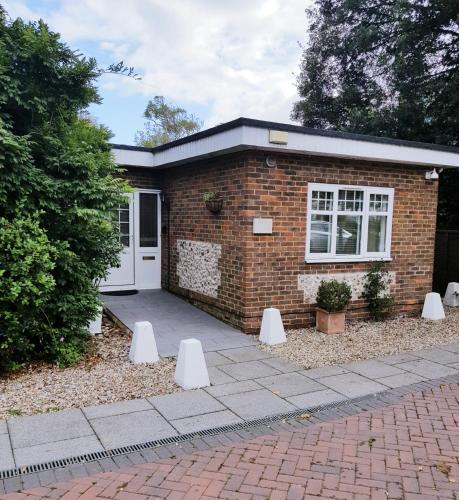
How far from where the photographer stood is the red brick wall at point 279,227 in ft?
21.6

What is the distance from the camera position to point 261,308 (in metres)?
6.73

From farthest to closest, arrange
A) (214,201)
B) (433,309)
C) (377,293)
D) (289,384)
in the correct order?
(433,309) < (377,293) < (214,201) < (289,384)

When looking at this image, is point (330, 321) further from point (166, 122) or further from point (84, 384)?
point (166, 122)

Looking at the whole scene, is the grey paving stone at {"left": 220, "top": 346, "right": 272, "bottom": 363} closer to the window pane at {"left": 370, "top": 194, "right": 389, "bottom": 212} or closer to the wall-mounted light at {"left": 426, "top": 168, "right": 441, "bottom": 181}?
the window pane at {"left": 370, "top": 194, "right": 389, "bottom": 212}

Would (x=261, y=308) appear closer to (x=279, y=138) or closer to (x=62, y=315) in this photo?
(x=279, y=138)

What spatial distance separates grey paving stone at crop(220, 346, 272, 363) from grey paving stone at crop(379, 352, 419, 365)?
148cm

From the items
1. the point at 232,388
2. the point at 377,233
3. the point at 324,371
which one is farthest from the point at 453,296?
the point at 232,388

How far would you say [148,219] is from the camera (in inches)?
370

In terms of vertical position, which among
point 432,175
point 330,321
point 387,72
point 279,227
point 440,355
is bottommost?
point 440,355

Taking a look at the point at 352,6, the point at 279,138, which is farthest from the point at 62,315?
the point at 352,6

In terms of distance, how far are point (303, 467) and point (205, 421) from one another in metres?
1.00

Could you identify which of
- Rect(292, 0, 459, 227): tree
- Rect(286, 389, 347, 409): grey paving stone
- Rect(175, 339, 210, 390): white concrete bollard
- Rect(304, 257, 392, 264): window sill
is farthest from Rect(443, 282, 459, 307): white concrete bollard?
Rect(175, 339, 210, 390): white concrete bollard

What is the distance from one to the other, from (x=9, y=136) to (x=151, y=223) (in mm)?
5002

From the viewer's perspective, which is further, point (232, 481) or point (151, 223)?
point (151, 223)
